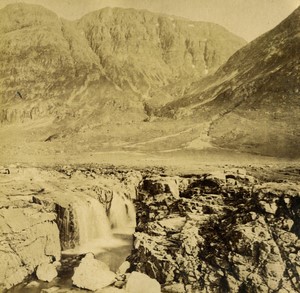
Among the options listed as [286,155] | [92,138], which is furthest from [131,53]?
[286,155]

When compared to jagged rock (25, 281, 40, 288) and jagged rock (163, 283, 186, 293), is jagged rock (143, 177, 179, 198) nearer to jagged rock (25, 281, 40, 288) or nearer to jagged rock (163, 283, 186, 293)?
jagged rock (163, 283, 186, 293)

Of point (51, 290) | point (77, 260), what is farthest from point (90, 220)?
point (51, 290)

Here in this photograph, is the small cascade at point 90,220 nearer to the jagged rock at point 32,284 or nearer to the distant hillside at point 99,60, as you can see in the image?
the jagged rock at point 32,284

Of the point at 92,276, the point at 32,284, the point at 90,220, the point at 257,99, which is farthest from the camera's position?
the point at 257,99

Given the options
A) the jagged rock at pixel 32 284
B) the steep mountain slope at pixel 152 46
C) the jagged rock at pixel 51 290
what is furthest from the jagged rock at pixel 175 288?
the steep mountain slope at pixel 152 46

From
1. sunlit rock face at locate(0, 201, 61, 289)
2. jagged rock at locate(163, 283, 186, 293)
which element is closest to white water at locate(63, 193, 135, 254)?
sunlit rock face at locate(0, 201, 61, 289)

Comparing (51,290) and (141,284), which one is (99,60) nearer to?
(51,290)
